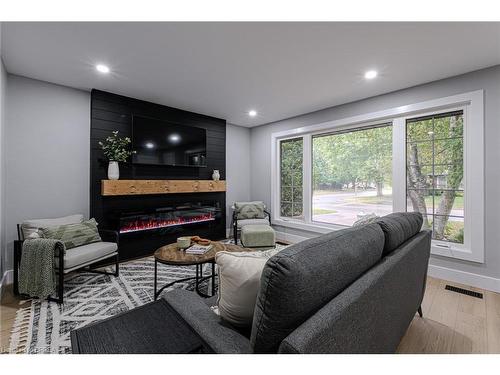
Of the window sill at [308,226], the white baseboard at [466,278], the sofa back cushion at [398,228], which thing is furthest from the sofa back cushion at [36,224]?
the white baseboard at [466,278]

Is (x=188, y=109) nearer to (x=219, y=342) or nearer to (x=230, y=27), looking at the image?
(x=230, y=27)

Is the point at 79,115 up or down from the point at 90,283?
up

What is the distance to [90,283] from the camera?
2.71m

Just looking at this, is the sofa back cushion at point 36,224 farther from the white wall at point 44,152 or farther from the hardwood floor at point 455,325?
the hardwood floor at point 455,325

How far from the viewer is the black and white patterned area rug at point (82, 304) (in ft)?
5.80

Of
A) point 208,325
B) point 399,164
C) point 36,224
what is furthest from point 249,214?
point 208,325

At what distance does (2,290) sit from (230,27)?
3516 mm

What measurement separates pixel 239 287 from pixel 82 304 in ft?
6.92

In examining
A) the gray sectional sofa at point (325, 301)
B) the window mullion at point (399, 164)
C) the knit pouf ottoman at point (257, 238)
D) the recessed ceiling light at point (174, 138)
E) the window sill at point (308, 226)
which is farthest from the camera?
the window sill at point (308, 226)

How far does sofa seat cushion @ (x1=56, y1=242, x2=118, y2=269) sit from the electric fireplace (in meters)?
0.63

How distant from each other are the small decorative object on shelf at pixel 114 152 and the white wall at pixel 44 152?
245mm

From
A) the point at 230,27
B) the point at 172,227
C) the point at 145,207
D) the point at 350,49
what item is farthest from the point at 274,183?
the point at 230,27

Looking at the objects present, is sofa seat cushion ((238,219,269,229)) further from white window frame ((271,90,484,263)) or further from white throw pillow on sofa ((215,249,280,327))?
white throw pillow on sofa ((215,249,280,327))

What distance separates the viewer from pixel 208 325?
103 cm
